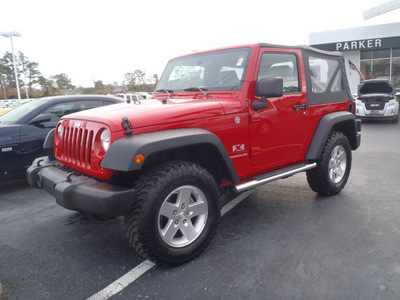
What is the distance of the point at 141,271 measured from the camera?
2.85 metres

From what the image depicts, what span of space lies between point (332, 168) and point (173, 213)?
272cm

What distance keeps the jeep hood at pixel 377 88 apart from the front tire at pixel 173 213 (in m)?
13.1

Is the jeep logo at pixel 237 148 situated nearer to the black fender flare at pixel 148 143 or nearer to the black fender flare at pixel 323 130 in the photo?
the black fender flare at pixel 148 143

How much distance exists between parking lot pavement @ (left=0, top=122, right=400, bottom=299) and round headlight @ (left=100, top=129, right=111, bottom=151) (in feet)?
3.53

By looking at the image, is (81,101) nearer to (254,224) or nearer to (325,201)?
(254,224)

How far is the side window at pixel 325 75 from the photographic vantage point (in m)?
4.34

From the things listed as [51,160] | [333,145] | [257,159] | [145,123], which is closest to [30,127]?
[51,160]

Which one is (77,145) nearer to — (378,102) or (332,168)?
(332,168)

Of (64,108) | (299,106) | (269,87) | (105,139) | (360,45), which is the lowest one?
(105,139)

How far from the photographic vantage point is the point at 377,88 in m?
14.4

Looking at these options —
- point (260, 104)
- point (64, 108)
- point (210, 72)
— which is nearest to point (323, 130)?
point (260, 104)

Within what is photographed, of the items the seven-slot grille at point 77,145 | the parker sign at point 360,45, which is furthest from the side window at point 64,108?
the parker sign at point 360,45

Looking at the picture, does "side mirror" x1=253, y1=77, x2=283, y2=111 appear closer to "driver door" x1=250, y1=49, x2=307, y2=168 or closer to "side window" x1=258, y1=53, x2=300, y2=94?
"driver door" x1=250, y1=49, x2=307, y2=168

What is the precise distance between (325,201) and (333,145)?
2.51 feet
